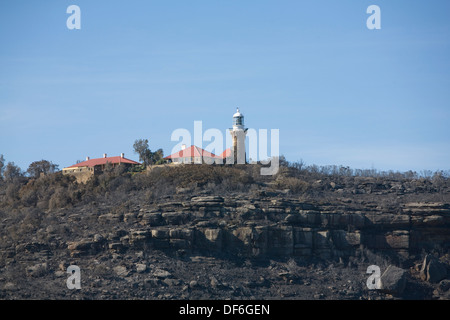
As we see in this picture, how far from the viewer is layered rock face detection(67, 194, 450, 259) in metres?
57.7

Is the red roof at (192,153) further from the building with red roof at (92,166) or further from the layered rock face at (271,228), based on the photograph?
the layered rock face at (271,228)

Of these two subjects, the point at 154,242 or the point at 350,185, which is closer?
the point at 154,242

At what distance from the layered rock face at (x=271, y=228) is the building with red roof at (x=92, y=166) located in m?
13.5

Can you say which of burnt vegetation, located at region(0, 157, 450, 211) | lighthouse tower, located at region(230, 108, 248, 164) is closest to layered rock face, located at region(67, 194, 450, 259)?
burnt vegetation, located at region(0, 157, 450, 211)

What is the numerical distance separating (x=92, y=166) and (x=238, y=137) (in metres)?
14.5

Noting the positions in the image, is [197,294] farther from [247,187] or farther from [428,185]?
[428,185]

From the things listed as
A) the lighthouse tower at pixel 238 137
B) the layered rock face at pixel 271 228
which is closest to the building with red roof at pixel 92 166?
the lighthouse tower at pixel 238 137

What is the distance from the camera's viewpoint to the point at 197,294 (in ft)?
171

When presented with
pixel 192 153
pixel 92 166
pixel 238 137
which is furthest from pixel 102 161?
pixel 238 137

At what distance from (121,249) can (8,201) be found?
70.4ft

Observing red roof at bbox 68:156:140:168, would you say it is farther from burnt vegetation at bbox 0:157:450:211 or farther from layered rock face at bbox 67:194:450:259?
layered rock face at bbox 67:194:450:259
